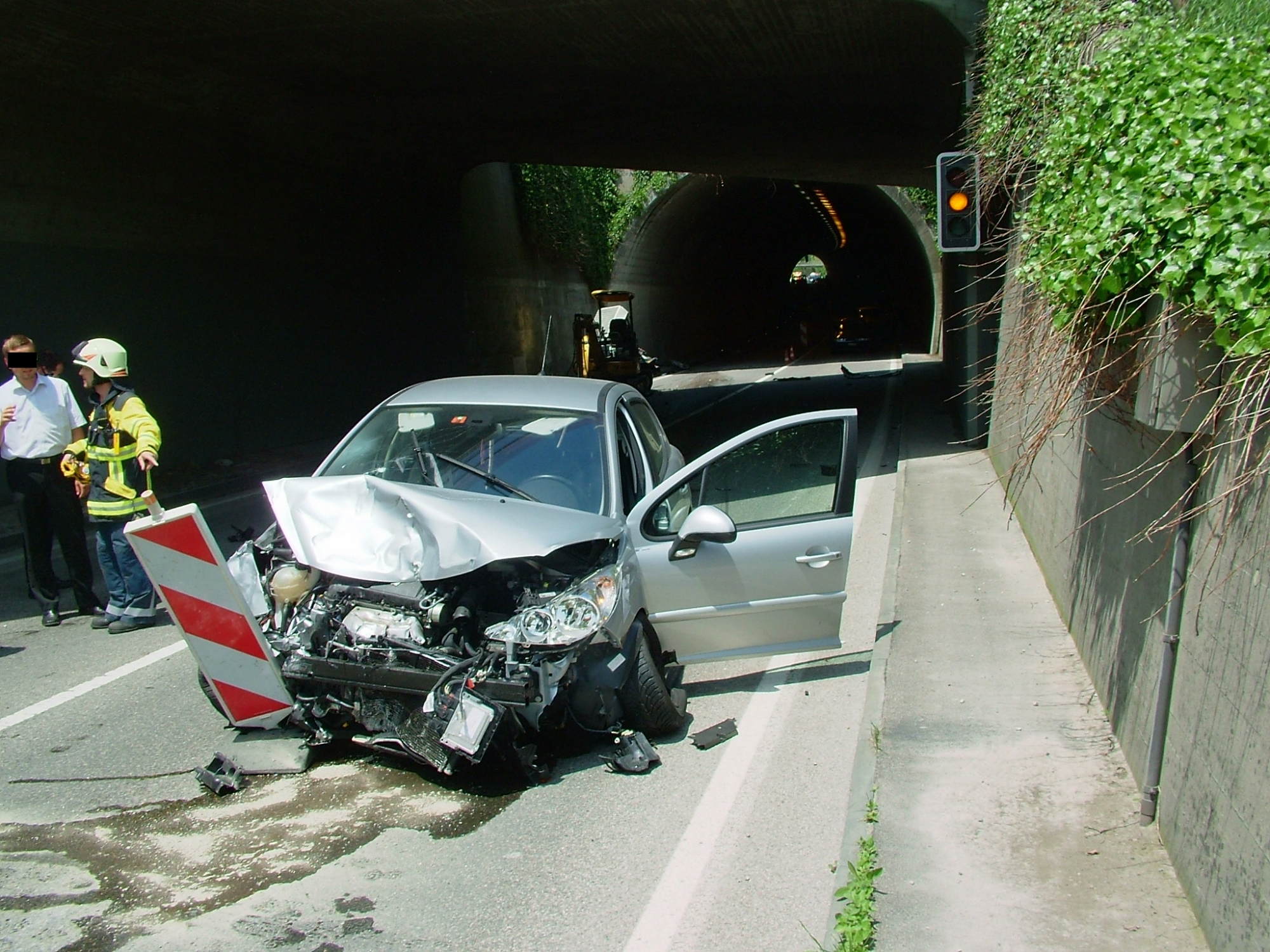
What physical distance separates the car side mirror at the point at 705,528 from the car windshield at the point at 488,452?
51 centimetres

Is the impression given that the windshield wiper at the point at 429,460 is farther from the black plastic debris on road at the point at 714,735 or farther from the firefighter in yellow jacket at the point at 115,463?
the firefighter in yellow jacket at the point at 115,463

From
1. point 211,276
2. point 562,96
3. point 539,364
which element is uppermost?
point 562,96

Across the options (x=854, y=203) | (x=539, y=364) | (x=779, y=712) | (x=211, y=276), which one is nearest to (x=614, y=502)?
(x=779, y=712)

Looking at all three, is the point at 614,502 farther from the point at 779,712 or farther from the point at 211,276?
the point at 211,276

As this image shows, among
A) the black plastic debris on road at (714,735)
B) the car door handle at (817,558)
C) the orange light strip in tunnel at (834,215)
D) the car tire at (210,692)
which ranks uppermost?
the orange light strip in tunnel at (834,215)

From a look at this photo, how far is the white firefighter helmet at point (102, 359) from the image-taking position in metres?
7.65

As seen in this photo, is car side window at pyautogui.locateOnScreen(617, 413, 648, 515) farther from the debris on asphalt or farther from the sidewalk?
the debris on asphalt

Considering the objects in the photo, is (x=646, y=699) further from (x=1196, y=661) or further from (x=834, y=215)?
(x=834, y=215)

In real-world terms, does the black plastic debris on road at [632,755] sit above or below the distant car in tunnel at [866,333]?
above

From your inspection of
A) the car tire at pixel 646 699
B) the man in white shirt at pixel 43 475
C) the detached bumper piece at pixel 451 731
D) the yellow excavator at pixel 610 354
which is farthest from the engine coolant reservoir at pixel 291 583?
the yellow excavator at pixel 610 354

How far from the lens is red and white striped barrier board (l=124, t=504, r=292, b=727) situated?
17.0 ft

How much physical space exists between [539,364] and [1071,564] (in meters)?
26.3

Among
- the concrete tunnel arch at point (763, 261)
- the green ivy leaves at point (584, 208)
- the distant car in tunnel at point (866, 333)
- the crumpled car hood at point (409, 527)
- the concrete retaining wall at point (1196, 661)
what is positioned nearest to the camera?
the concrete retaining wall at point (1196, 661)

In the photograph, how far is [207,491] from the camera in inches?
592
